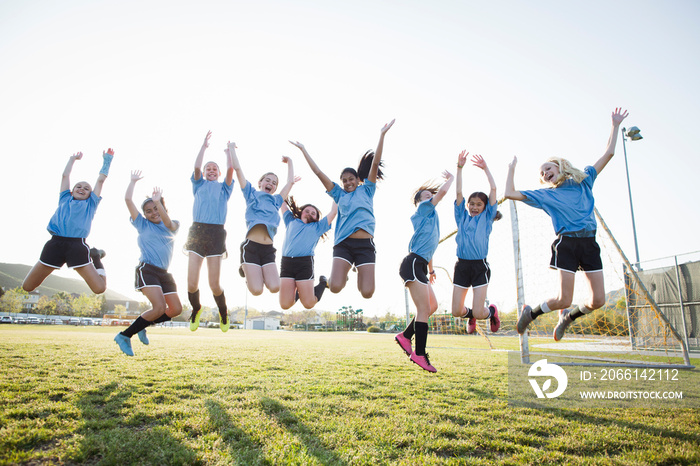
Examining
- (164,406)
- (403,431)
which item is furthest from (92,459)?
(403,431)

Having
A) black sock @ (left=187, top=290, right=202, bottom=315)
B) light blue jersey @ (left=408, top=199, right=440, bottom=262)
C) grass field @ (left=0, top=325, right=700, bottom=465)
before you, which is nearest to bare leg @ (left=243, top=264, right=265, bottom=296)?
black sock @ (left=187, top=290, right=202, bottom=315)

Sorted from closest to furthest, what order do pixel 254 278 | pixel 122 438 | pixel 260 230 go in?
pixel 122 438
pixel 254 278
pixel 260 230

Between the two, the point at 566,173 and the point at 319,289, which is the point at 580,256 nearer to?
the point at 566,173

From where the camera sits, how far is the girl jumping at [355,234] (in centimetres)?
554

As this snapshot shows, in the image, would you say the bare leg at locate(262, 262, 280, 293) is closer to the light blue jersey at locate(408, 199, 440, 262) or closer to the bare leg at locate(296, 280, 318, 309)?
the bare leg at locate(296, 280, 318, 309)

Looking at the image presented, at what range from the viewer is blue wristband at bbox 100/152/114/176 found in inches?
262

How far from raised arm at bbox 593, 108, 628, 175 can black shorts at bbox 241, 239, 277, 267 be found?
5.36m

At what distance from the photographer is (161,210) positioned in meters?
6.14

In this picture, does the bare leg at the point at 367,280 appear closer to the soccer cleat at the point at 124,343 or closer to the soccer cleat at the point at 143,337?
the soccer cleat at the point at 124,343

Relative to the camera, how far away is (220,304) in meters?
7.01

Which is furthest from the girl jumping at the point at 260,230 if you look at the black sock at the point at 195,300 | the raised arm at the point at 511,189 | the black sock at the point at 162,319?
the raised arm at the point at 511,189

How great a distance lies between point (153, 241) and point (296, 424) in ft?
15.2

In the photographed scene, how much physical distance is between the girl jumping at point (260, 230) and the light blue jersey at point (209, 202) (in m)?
0.40

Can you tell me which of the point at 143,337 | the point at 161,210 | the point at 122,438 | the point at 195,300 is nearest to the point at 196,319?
the point at 195,300
